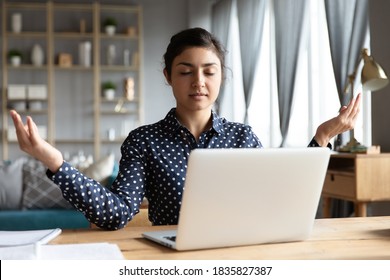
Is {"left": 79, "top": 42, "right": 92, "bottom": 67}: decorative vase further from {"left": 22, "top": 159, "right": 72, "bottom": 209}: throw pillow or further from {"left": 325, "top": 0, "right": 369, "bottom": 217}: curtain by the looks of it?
{"left": 325, "top": 0, "right": 369, "bottom": 217}: curtain

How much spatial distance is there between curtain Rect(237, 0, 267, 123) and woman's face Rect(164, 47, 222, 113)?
420cm

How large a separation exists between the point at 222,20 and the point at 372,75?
3.82m

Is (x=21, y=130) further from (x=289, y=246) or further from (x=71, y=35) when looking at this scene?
(x=71, y=35)

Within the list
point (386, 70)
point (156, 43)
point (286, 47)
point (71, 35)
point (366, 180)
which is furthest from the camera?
point (156, 43)

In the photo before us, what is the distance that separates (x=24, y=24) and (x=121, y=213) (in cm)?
656

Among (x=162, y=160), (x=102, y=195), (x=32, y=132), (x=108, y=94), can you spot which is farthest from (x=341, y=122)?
(x=108, y=94)

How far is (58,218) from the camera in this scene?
12.3ft

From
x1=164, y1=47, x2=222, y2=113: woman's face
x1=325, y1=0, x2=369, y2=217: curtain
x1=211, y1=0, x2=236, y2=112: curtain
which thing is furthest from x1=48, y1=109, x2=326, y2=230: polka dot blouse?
x1=211, y1=0, x2=236, y2=112: curtain

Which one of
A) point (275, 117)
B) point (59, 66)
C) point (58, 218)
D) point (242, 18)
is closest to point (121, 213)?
point (58, 218)

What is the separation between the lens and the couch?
12.3 feet

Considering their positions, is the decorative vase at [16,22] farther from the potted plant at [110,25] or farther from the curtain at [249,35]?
the curtain at [249,35]

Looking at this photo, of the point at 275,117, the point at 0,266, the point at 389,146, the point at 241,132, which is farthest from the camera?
the point at 275,117

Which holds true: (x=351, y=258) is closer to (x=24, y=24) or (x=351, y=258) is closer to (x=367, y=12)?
(x=367, y=12)

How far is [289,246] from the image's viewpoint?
3.85 feet
